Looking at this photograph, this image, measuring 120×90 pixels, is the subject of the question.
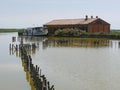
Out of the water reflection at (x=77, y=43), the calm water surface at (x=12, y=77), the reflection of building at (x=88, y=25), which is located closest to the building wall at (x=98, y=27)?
the reflection of building at (x=88, y=25)

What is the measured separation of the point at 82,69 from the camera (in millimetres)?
31547

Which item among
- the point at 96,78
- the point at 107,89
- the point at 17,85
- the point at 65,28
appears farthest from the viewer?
the point at 65,28

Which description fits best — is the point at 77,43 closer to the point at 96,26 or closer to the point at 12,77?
the point at 96,26

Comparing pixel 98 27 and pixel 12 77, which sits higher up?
pixel 12 77

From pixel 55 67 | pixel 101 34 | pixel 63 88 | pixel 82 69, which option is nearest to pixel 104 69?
pixel 82 69

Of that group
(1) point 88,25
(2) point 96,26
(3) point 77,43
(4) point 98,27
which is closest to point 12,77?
(3) point 77,43

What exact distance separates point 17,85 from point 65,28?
64.0m

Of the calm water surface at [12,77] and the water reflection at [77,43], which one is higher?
the calm water surface at [12,77]

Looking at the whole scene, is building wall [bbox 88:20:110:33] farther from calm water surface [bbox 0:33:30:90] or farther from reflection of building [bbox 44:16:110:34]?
calm water surface [bbox 0:33:30:90]

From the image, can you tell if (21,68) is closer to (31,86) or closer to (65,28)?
(31,86)

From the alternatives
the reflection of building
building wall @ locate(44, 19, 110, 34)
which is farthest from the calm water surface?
the reflection of building

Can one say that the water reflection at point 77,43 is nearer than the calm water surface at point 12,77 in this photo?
No

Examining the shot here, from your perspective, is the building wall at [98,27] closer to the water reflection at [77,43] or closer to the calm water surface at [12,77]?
the water reflection at [77,43]

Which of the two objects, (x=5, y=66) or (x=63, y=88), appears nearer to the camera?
(x=63, y=88)
